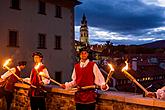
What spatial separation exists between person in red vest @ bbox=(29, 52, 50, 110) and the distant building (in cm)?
1785

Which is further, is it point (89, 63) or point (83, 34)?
point (83, 34)

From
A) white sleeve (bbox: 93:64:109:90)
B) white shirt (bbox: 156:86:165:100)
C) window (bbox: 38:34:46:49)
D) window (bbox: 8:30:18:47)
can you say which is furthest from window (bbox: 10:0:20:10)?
white shirt (bbox: 156:86:165:100)

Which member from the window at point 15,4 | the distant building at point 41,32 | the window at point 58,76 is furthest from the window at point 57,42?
the window at point 15,4

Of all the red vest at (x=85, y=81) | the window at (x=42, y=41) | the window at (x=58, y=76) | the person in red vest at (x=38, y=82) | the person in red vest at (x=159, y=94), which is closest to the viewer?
the person in red vest at (x=159, y=94)

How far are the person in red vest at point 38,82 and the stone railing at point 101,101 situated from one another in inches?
29.1

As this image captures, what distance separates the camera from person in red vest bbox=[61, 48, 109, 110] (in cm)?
605

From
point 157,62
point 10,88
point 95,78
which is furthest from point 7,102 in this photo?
point 157,62

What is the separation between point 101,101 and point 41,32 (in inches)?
855

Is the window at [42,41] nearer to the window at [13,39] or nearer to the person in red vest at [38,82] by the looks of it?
the window at [13,39]

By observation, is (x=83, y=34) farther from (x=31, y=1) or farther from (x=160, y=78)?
(x=31, y=1)

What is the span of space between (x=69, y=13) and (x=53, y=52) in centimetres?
427

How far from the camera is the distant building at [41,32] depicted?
2505cm

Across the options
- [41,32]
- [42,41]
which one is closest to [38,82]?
[41,32]

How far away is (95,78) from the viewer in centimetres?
609
